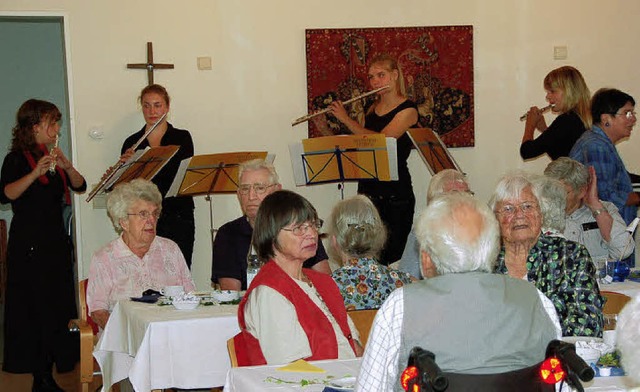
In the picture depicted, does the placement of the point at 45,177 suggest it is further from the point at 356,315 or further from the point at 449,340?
the point at 449,340

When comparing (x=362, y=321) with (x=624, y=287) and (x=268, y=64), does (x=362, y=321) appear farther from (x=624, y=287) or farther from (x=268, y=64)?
(x=268, y=64)

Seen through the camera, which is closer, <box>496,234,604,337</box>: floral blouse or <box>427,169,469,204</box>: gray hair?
<box>496,234,604,337</box>: floral blouse

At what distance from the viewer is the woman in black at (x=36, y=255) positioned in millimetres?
5211

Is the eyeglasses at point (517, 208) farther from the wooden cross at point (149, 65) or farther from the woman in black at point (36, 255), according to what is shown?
the wooden cross at point (149, 65)

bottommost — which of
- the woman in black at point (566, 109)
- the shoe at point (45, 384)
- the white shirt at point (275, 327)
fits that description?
the shoe at point (45, 384)

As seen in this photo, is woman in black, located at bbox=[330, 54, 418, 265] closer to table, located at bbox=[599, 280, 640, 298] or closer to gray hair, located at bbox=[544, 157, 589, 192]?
gray hair, located at bbox=[544, 157, 589, 192]

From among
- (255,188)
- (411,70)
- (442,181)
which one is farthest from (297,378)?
(411,70)

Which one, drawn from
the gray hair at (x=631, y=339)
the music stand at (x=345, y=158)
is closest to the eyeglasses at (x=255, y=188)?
the music stand at (x=345, y=158)

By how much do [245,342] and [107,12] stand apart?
12.5ft

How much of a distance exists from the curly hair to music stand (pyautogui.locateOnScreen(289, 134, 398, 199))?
1.33m

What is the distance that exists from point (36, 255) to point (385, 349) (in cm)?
364

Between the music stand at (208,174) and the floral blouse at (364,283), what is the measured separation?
2078mm

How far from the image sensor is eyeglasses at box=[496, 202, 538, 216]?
3352 mm

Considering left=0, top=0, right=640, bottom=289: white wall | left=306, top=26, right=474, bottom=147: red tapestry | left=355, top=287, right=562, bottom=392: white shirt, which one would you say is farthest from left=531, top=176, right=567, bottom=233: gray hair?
left=0, top=0, right=640, bottom=289: white wall
